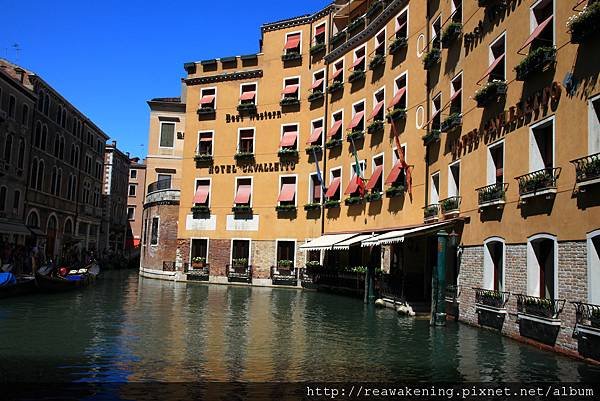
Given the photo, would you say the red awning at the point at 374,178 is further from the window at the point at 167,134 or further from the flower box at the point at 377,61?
the window at the point at 167,134

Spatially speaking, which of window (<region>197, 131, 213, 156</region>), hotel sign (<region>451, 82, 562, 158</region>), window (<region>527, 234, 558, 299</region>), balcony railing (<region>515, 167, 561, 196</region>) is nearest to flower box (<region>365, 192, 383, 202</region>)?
hotel sign (<region>451, 82, 562, 158</region>)

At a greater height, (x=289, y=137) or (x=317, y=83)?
(x=317, y=83)

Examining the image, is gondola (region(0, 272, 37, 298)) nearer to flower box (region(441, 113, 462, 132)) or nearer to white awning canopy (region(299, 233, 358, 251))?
white awning canopy (region(299, 233, 358, 251))

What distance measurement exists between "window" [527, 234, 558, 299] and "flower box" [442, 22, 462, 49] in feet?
26.2

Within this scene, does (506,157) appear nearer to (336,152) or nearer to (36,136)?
(336,152)

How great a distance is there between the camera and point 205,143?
3403 centimetres

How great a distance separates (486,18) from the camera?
52.7 ft

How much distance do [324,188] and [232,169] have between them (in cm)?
650

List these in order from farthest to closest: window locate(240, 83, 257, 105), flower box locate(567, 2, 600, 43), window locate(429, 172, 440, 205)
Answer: window locate(240, 83, 257, 105), window locate(429, 172, 440, 205), flower box locate(567, 2, 600, 43)

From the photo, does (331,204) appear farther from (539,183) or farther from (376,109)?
(539,183)

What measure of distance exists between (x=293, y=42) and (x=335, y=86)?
5.22 m

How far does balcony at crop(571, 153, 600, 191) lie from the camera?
10.4 meters

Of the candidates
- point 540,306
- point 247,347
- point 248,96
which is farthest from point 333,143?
point 247,347

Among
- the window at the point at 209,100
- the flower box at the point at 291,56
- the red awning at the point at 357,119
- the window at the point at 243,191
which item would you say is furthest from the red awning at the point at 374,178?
the window at the point at 209,100
